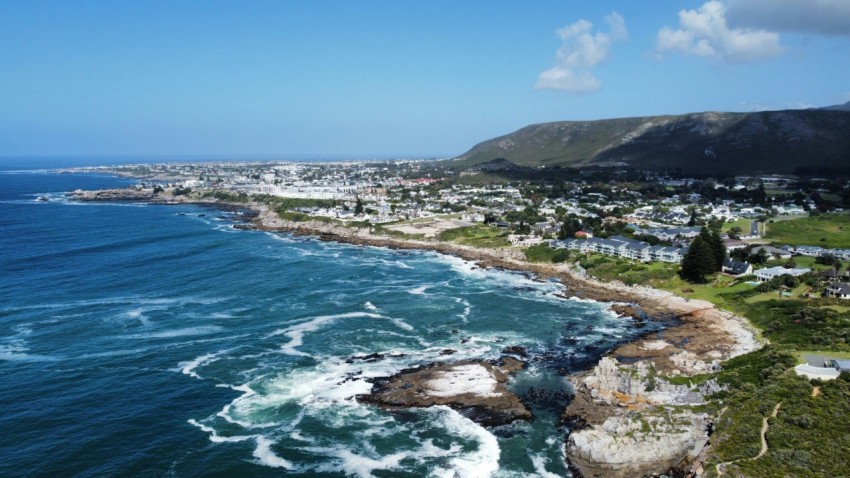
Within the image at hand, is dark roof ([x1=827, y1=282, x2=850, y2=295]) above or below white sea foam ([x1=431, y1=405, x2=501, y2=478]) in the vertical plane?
above

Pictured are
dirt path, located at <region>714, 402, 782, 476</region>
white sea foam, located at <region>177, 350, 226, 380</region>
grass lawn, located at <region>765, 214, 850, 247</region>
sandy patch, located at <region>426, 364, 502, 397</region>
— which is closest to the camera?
dirt path, located at <region>714, 402, 782, 476</region>

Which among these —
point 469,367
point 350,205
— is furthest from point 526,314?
point 350,205

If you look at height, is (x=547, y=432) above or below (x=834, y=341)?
below

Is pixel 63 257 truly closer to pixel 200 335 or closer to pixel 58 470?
pixel 200 335

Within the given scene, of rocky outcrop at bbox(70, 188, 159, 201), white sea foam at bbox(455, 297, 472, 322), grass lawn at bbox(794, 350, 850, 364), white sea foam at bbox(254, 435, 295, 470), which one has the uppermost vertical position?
rocky outcrop at bbox(70, 188, 159, 201)

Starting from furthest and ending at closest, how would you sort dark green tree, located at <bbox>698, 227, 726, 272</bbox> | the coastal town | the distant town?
the distant town → dark green tree, located at <bbox>698, 227, 726, 272</bbox> → the coastal town

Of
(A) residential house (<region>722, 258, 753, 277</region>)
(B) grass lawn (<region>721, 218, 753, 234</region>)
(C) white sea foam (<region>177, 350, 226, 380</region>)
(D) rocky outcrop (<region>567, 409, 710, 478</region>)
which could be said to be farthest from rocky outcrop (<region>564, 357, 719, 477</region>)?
(B) grass lawn (<region>721, 218, 753, 234</region>)

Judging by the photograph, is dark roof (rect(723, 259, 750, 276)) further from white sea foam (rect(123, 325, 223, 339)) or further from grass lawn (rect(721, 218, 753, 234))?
white sea foam (rect(123, 325, 223, 339))

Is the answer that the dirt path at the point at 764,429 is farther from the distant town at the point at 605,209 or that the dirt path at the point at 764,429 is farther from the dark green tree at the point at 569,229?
the dark green tree at the point at 569,229
